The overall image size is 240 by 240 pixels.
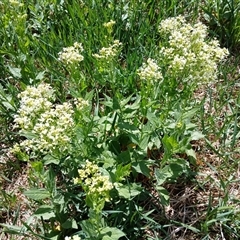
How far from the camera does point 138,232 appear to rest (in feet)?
8.86

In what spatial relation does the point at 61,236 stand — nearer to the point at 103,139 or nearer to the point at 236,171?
the point at 103,139

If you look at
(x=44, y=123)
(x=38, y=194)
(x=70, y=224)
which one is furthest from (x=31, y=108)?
(x=70, y=224)

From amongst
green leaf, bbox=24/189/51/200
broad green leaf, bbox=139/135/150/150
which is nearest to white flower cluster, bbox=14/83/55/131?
green leaf, bbox=24/189/51/200

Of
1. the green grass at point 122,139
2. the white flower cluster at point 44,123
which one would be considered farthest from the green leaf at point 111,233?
the white flower cluster at point 44,123

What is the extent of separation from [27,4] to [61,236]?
7.41ft

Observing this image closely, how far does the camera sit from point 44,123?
2.38m

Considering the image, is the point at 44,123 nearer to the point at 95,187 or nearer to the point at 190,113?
the point at 95,187

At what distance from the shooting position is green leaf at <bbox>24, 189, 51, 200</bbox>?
94.7 inches

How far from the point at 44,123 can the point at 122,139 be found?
0.73 metres

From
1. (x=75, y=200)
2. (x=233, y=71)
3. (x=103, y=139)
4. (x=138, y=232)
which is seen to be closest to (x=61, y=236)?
(x=75, y=200)

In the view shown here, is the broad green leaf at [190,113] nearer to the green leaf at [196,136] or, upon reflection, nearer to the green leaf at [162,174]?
the green leaf at [196,136]

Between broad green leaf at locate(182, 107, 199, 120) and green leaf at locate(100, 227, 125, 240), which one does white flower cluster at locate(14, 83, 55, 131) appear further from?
broad green leaf at locate(182, 107, 199, 120)

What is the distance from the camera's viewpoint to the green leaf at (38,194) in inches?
94.7

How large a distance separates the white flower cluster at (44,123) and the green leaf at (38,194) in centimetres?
28
